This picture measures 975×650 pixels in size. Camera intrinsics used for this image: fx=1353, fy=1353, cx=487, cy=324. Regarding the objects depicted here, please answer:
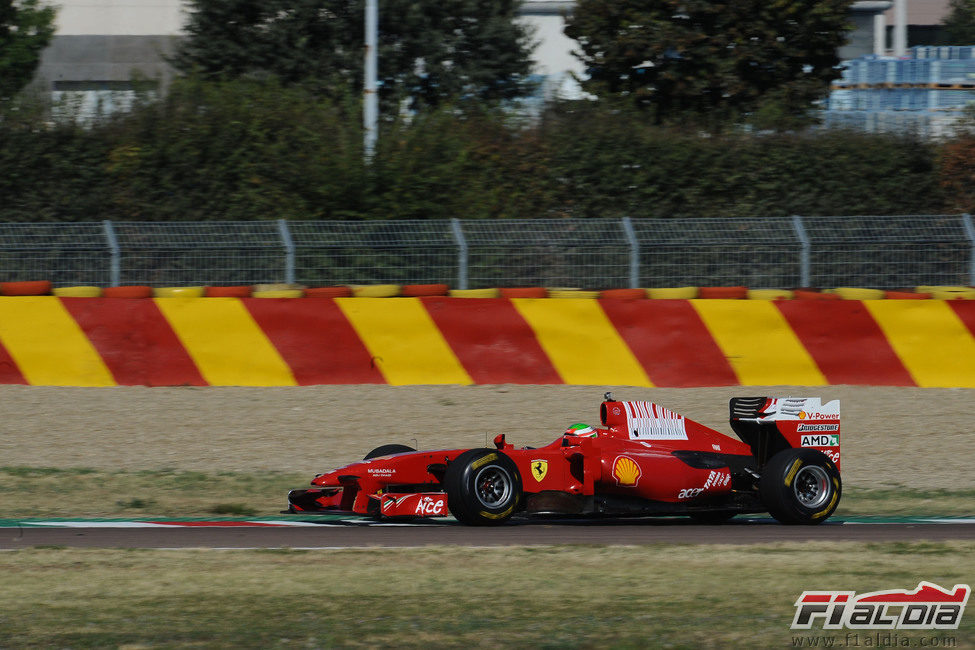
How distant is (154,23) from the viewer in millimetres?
44219

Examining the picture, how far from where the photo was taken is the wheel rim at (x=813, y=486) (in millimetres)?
9539

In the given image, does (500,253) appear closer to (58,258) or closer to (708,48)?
(58,258)

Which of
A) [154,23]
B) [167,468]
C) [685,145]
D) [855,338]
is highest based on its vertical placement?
[154,23]

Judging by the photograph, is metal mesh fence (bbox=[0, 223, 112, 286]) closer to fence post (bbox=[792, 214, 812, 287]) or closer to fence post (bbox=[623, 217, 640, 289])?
A: fence post (bbox=[623, 217, 640, 289])

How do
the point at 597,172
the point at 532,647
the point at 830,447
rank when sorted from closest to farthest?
the point at 532,647, the point at 830,447, the point at 597,172

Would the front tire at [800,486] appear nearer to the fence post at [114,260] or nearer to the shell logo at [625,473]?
the shell logo at [625,473]

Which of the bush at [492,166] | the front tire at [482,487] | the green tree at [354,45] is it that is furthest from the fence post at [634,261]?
the green tree at [354,45]

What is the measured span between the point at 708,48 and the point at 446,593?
858 inches

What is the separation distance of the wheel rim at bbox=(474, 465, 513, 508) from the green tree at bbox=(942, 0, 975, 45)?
50.2 meters

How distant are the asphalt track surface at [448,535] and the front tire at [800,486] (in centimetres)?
10

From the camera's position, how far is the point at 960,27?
57531 mm

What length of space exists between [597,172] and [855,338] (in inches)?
269

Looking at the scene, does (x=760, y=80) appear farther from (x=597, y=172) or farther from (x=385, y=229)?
(x=385, y=229)

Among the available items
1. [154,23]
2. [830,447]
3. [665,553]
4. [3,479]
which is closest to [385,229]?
[3,479]
